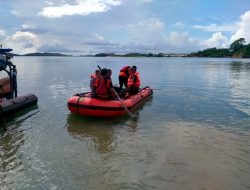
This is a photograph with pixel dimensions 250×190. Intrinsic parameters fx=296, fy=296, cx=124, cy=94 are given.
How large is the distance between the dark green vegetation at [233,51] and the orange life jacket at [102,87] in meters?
131

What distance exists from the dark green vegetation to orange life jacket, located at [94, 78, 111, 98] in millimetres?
130800

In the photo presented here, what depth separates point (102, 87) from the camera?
10.4m

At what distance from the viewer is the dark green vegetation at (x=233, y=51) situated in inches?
5240

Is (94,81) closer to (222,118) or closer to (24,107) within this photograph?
(24,107)

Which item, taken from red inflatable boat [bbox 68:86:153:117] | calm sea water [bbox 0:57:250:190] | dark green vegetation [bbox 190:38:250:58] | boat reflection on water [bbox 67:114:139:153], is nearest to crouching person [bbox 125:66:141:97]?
calm sea water [bbox 0:57:250:190]

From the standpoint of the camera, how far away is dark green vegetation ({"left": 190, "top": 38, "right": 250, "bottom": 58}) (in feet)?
437

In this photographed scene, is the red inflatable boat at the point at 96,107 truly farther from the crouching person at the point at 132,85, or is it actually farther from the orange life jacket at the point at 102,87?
the crouching person at the point at 132,85

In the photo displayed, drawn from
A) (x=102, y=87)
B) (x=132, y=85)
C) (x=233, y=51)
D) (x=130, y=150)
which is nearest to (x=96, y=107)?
(x=102, y=87)

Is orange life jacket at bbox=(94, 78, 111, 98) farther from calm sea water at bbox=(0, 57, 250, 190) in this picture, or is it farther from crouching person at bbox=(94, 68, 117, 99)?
calm sea water at bbox=(0, 57, 250, 190)

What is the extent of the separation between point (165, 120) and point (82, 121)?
294 centimetres

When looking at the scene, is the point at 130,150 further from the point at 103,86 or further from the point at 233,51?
the point at 233,51

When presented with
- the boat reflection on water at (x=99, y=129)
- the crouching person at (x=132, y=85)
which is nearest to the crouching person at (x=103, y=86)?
the boat reflection on water at (x=99, y=129)

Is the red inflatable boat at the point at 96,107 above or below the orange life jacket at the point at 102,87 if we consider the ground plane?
below

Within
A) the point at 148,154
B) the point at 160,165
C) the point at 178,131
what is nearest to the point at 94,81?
the point at 178,131
